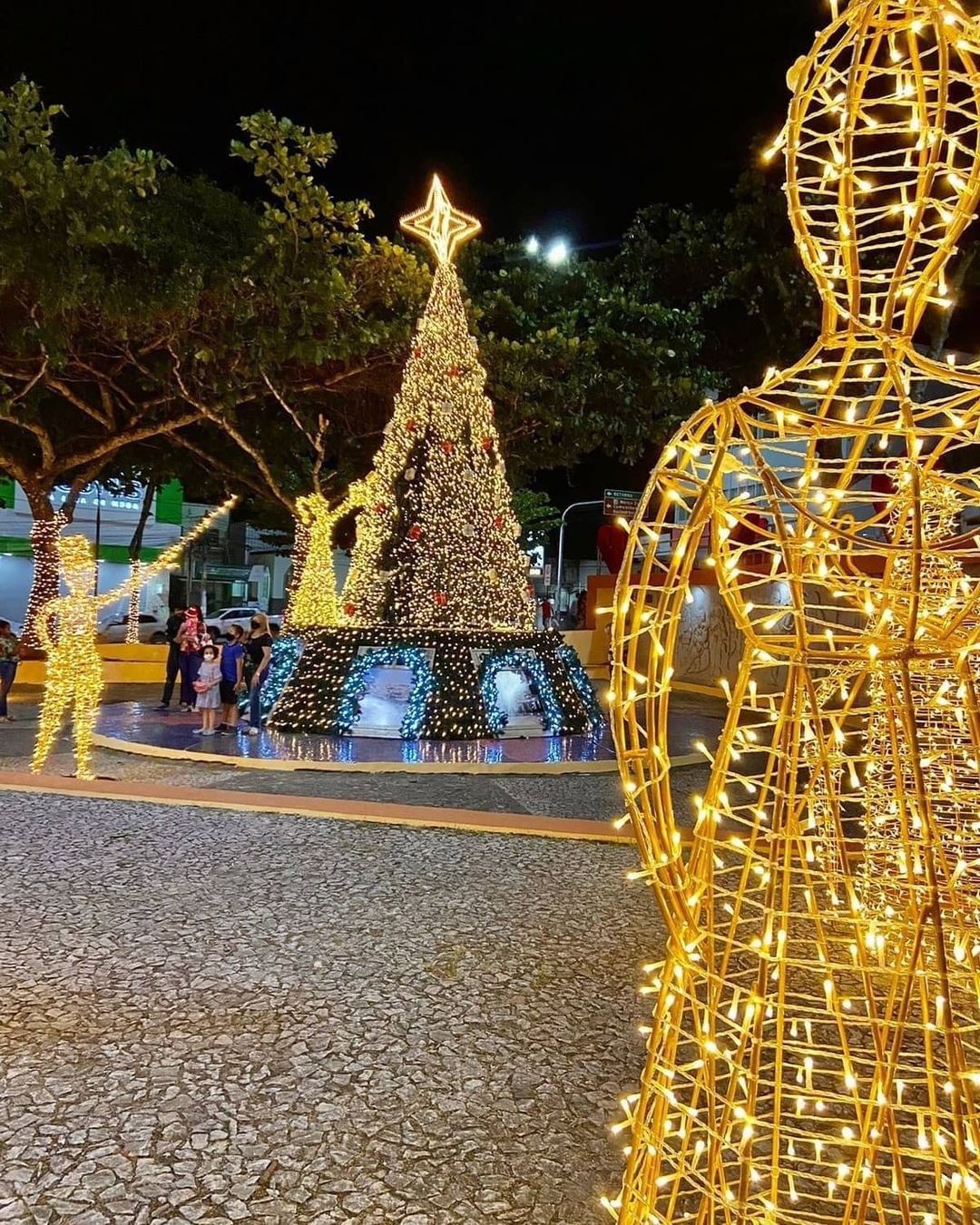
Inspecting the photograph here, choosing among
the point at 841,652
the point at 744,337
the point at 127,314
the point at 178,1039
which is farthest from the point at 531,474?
the point at 841,652

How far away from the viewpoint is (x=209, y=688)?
10.1 metres

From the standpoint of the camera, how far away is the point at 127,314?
1248 centimetres

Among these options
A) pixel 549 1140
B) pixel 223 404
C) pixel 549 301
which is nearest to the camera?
pixel 549 1140

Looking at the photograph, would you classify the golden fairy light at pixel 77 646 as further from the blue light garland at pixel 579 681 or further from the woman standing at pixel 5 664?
the blue light garland at pixel 579 681

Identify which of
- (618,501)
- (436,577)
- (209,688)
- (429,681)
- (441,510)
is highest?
(618,501)

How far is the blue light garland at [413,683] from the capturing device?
992 centimetres

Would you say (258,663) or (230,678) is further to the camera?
(258,663)

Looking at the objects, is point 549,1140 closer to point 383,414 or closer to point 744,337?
point 383,414

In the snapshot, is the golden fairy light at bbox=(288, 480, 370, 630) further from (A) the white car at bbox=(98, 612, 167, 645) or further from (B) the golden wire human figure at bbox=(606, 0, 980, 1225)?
(A) the white car at bbox=(98, 612, 167, 645)

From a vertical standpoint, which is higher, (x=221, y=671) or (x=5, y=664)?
(x=221, y=671)

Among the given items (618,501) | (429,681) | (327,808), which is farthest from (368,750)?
(618,501)

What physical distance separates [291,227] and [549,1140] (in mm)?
12781

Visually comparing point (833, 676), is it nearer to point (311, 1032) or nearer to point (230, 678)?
point (311, 1032)

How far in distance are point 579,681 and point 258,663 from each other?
4.04 meters
